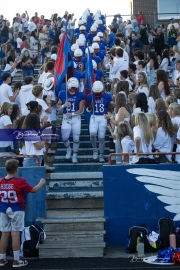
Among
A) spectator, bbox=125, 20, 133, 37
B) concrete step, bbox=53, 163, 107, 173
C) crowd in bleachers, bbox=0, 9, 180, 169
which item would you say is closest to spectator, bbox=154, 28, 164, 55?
spectator, bbox=125, 20, 133, 37

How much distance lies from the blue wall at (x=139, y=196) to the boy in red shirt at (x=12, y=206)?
1.47m

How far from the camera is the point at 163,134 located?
462 inches

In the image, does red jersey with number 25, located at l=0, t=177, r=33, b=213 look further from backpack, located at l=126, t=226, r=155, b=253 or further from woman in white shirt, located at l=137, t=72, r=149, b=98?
woman in white shirt, located at l=137, t=72, r=149, b=98

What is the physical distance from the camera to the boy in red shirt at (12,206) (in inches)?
404

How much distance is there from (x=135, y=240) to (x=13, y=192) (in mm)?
2039

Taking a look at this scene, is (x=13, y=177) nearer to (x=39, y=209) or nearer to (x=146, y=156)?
(x=39, y=209)

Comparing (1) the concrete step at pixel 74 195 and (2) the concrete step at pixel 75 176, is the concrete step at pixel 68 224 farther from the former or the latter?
(2) the concrete step at pixel 75 176

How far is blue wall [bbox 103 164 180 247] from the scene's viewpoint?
11258 millimetres

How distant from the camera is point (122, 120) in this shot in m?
12.8

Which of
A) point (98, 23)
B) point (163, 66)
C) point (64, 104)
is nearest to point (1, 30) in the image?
point (98, 23)

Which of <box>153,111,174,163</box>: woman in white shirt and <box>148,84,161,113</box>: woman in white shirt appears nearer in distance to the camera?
<box>153,111,174,163</box>: woman in white shirt

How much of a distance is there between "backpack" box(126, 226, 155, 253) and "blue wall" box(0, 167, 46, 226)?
4.76 feet

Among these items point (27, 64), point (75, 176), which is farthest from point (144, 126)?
point (27, 64)

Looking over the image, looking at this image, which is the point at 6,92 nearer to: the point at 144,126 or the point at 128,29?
the point at 144,126
